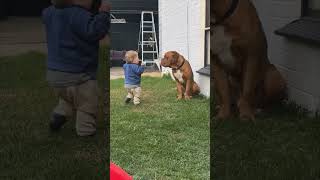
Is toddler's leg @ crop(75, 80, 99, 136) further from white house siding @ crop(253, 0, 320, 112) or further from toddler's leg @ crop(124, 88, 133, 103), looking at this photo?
white house siding @ crop(253, 0, 320, 112)

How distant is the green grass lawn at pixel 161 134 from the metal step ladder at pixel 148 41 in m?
0.05

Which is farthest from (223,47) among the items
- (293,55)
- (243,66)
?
(293,55)

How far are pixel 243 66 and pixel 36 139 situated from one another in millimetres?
838

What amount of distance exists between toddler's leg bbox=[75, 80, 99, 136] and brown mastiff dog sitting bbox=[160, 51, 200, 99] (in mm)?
279

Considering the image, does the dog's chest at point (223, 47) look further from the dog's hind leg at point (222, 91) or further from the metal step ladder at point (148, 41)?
the metal step ladder at point (148, 41)

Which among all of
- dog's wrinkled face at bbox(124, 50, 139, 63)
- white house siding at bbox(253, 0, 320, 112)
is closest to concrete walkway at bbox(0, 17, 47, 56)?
dog's wrinkled face at bbox(124, 50, 139, 63)

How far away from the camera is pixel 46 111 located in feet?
5.38

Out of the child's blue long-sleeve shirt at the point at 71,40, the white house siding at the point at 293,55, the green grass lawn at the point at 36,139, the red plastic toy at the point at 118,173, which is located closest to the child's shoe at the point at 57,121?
the green grass lawn at the point at 36,139

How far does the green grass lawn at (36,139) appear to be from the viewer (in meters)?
1.54

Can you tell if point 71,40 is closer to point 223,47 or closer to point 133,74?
point 133,74

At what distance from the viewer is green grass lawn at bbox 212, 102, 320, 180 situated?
172 centimetres

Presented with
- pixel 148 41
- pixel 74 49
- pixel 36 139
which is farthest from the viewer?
pixel 36 139

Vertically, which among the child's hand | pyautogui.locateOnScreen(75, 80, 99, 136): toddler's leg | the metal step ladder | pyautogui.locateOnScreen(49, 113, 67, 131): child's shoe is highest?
the child's hand

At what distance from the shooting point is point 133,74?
116 cm
